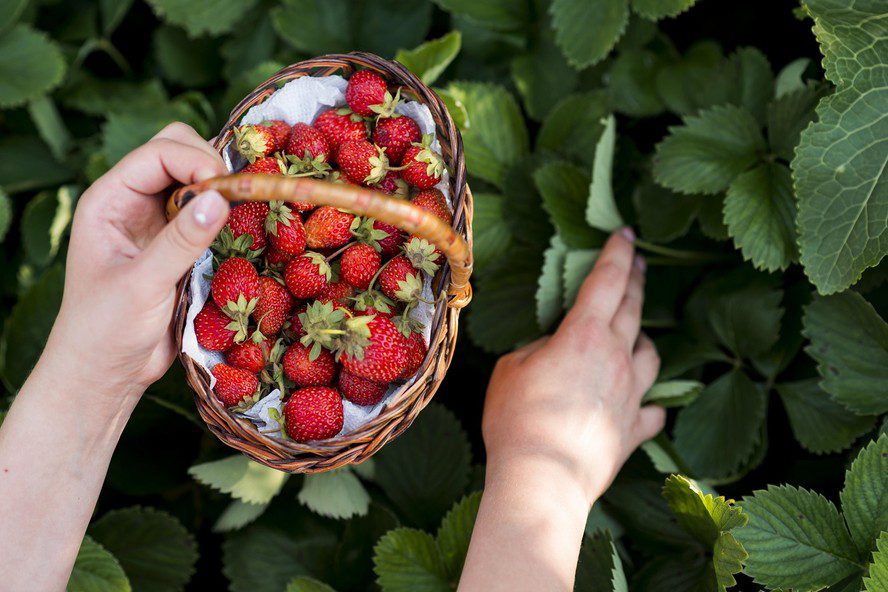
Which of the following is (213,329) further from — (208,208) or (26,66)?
(26,66)

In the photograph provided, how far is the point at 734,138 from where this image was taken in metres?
1.04

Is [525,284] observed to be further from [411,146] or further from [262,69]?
[262,69]

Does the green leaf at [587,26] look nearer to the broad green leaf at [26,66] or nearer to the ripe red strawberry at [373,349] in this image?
the ripe red strawberry at [373,349]

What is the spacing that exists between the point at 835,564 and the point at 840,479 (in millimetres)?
240

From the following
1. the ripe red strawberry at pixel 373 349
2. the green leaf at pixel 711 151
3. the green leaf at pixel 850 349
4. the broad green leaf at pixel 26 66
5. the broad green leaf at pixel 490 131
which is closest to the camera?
the ripe red strawberry at pixel 373 349

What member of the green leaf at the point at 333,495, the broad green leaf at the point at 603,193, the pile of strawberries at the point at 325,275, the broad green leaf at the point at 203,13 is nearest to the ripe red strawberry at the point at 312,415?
the pile of strawberries at the point at 325,275

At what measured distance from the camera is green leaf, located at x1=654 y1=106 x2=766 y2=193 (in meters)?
1.03

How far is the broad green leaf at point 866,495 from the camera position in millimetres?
814

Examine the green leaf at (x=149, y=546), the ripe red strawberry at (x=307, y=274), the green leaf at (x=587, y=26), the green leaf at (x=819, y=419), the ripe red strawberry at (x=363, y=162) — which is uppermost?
the green leaf at (x=587, y=26)

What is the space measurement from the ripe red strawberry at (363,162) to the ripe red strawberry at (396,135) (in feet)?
0.05

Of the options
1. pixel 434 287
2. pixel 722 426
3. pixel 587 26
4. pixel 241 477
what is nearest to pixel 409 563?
pixel 241 477

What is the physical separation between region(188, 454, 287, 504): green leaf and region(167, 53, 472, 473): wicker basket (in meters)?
0.19

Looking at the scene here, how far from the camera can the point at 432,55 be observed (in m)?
1.07

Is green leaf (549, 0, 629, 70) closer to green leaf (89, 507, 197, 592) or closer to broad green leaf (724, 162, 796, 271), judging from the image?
broad green leaf (724, 162, 796, 271)
